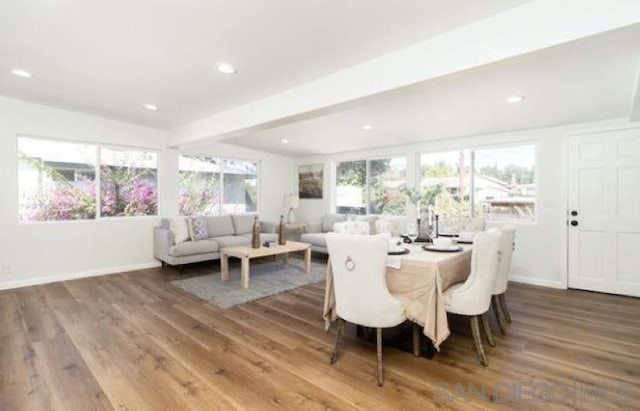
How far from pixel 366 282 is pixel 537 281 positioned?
3.72 meters

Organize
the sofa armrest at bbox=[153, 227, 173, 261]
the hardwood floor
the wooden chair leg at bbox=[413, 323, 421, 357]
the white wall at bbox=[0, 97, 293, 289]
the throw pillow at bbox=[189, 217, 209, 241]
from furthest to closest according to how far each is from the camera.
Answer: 1. the throw pillow at bbox=[189, 217, 209, 241]
2. the sofa armrest at bbox=[153, 227, 173, 261]
3. the white wall at bbox=[0, 97, 293, 289]
4. the wooden chair leg at bbox=[413, 323, 421, 357]
5. the hardwood floor

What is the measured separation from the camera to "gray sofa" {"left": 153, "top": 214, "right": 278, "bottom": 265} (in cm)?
505

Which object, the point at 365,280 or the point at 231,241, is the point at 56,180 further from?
the point at 365,280

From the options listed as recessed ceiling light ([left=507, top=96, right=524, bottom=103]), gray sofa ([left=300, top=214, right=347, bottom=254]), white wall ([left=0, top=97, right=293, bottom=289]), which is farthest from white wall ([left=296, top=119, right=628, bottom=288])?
white wall ([left=0, top=97, right=293, bottom=289])

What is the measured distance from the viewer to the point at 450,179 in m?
5.49

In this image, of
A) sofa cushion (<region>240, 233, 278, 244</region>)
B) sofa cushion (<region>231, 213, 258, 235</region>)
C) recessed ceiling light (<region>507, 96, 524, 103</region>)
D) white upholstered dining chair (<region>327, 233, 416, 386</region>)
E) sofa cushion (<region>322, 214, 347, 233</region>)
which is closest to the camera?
white upholstered dining chair (<region>327, 233, 416, 386</region>)

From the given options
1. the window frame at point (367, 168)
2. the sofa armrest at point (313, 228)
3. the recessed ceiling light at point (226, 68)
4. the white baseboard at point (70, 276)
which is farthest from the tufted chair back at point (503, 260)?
the white baseboard at point (70, 276)

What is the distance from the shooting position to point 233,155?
269 inches

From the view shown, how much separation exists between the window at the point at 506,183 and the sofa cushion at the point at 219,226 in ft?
14.7

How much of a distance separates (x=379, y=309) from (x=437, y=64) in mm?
1779

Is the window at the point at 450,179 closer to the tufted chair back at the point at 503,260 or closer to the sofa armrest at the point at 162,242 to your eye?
the tufted chair back at the point at 503,260

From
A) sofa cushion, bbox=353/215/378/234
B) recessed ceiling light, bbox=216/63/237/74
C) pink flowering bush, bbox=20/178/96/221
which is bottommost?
sofa cushion, bbox=353/215/378/234

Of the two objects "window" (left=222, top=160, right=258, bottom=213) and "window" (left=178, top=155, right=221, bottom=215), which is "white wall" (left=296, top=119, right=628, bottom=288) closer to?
"window" (left=222, top=160, right=258, bottom=213)

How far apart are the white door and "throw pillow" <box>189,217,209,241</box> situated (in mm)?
5574
